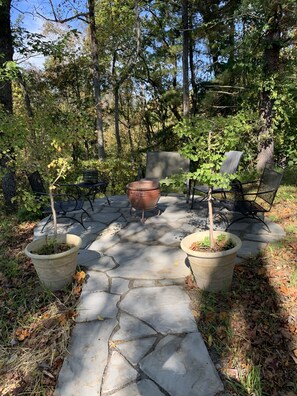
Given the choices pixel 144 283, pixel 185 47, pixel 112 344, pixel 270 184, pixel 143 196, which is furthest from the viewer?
pixel 185 47

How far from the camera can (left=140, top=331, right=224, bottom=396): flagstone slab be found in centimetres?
171

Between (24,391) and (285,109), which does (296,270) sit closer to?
(24,391)

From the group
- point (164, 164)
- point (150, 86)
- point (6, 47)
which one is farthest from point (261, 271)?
point (150, 86)

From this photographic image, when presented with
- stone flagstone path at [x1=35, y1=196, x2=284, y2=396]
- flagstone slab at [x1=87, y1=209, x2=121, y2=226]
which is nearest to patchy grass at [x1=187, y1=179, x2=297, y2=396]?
stone flagstone path at [x1=35, y1=196, x2=284, y2=396]

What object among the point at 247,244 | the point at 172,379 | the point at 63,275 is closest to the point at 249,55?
the point at 247,244

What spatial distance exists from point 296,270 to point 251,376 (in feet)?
4.56

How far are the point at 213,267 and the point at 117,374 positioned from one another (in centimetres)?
111

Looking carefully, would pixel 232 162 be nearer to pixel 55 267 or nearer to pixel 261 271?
pixel 261 271

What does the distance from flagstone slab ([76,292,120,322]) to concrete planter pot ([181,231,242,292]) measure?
0.75 m

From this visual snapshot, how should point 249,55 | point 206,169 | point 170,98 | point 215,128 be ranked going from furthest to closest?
point 170,98 → point 249,55 → point 215,128 → point 206,169

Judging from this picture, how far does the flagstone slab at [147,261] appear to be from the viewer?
9.69 feet

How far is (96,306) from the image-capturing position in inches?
97.7

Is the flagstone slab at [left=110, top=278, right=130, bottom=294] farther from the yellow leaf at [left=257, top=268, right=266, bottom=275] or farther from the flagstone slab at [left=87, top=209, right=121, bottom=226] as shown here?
the flagstone slab at [left=87, top=209, right=121, bottom=226]

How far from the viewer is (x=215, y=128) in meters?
2.70
